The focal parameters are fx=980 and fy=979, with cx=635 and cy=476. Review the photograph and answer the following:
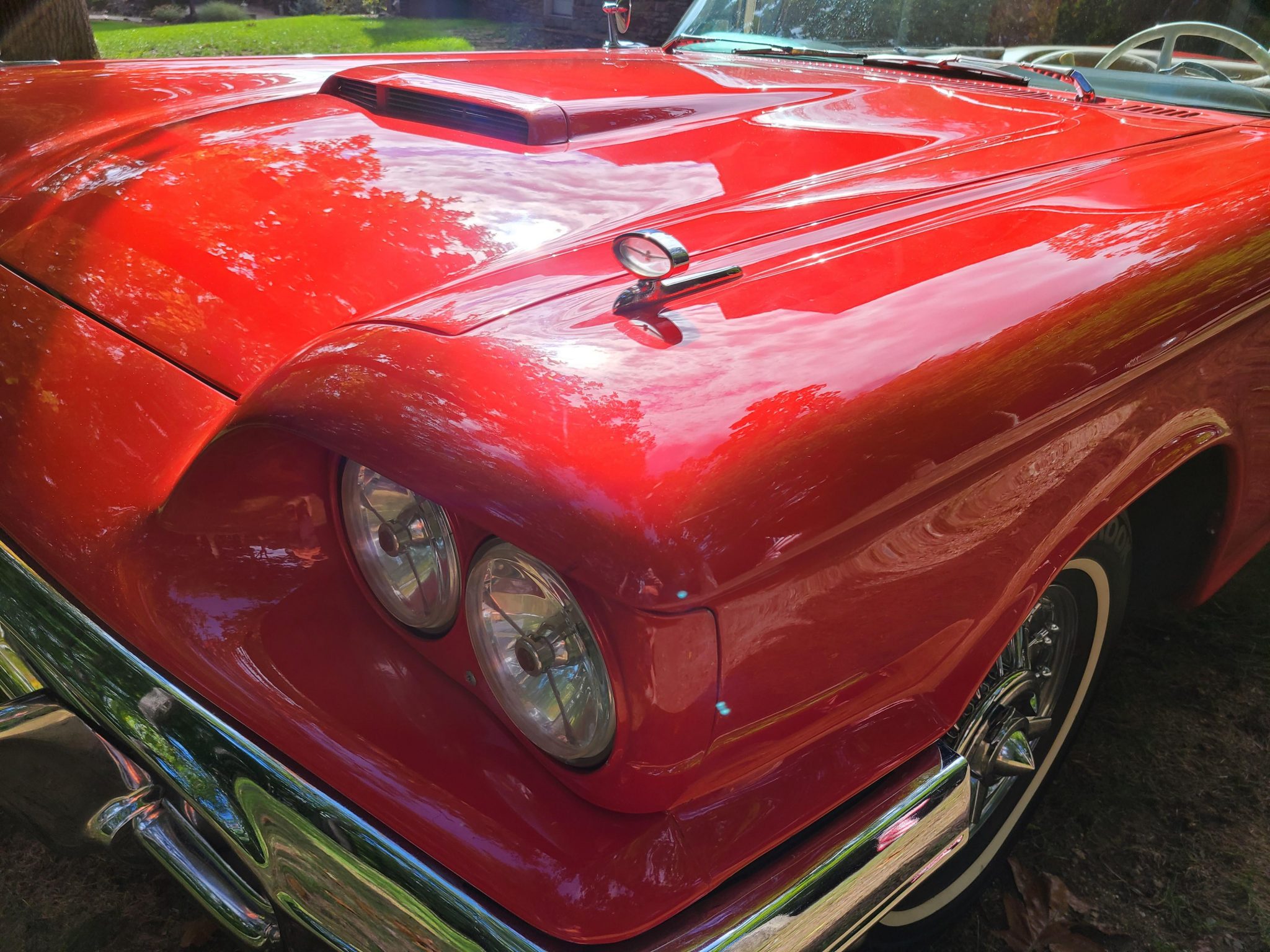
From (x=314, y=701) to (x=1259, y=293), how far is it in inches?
57.5

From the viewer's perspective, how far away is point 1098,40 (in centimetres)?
218

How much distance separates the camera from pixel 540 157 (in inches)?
67.7

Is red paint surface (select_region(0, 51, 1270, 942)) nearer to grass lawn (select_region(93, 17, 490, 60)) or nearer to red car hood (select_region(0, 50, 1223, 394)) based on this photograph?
red car hood (select_region(0, 50, 1223, 394))

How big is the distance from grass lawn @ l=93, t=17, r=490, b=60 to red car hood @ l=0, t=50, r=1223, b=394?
9830 mm

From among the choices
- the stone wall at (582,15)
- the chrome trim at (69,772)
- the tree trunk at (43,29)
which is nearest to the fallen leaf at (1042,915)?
the chrome trim at (69,772)

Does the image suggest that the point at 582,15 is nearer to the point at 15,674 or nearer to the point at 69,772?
the point at 15,674

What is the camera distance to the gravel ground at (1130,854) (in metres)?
1.68

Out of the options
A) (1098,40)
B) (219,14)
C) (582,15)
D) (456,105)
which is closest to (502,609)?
(456,105)

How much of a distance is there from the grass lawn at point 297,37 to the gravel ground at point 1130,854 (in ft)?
34.7

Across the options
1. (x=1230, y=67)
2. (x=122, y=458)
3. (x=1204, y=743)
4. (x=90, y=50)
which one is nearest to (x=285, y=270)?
(x=122, y=458)

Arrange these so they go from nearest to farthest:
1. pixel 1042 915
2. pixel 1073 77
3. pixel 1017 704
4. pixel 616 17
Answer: pixel 1017 704 → pixel 1042 915 → pixel 1073 77 → pixel 616 17

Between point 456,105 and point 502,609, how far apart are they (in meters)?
1.28

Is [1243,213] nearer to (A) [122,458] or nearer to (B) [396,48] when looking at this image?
(A) [122,458]

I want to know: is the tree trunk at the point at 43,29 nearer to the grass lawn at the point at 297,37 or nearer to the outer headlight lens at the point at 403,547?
the outer headlight lens at the point at 403,547
